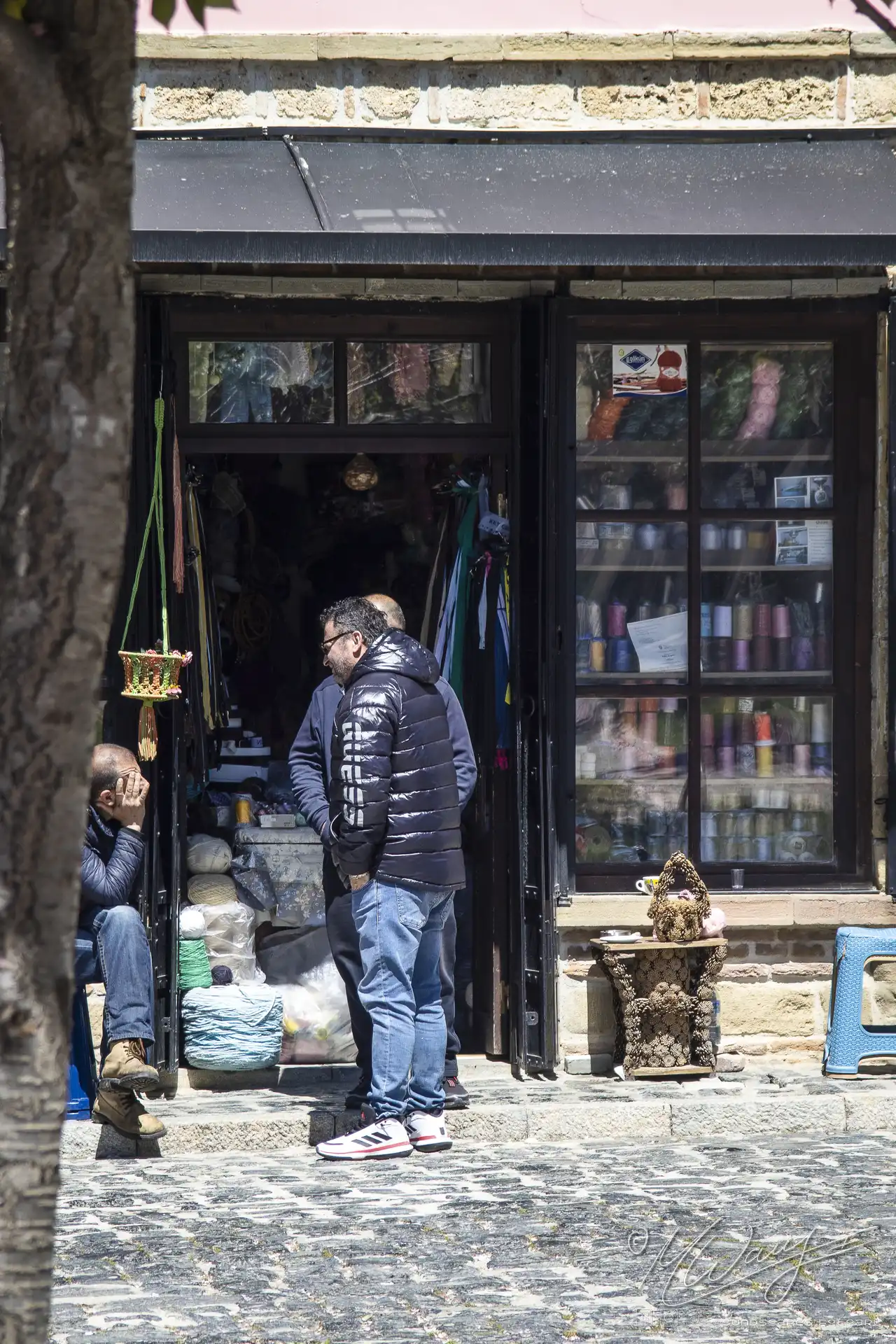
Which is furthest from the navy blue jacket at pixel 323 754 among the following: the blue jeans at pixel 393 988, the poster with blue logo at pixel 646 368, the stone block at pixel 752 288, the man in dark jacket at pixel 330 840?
the stone block at pixel 752 288

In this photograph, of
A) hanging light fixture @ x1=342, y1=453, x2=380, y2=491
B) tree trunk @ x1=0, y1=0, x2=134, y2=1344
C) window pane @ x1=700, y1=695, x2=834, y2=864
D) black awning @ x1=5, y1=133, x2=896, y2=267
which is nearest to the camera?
tree trunk @ x1=0, y1=0, x2=134, y2=1344

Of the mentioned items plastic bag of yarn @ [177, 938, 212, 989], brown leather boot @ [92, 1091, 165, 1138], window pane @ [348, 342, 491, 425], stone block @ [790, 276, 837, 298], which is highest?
stone block @ [790, 276, 837, 298]

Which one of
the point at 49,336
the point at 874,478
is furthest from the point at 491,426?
the point at 49,336

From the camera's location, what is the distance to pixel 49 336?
2.81m

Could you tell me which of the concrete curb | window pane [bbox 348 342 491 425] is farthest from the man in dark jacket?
window pane [bbox 348 342 491 425]

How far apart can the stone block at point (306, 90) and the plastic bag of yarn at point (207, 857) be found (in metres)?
3.07

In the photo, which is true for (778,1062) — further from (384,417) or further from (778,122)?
(778,122)

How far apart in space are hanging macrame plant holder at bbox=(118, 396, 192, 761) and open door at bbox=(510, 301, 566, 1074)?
1.39m

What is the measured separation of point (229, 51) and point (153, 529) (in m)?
2.04

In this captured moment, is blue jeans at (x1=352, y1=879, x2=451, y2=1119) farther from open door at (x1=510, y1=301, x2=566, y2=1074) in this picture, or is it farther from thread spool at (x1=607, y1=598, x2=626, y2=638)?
thread spool at (x1=607, y1=598, x2=626, y2=638)

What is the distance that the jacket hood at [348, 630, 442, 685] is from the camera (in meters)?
7.02

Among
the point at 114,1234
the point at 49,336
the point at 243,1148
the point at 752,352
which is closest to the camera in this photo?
the point at 49,336

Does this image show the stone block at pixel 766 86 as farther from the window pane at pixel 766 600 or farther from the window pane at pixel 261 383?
the window pane at pixel 261 383

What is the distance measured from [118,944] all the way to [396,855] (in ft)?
3.41
